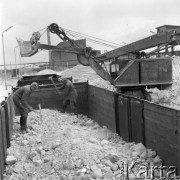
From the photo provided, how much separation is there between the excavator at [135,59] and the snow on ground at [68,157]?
3.22 meters

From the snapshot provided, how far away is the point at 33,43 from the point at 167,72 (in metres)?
5.94

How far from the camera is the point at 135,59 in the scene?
11.4 m

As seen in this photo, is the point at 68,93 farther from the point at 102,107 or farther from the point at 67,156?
the point at 67,156

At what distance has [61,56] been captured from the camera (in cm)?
4884

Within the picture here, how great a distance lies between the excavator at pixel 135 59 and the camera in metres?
9.71

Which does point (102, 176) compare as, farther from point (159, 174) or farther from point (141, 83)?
point (141, 83)

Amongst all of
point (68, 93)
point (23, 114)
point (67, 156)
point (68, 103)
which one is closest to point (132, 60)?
point (68, 93)

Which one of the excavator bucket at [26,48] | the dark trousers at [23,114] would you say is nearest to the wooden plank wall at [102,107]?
the dark trousers at [23,114]

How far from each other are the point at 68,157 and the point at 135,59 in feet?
20.4

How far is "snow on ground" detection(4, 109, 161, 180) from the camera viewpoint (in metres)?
5.60

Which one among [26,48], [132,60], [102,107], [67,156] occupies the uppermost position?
[26,48]

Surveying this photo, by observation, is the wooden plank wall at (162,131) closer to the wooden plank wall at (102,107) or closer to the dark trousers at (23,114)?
the wooden plank wall at (102,107)

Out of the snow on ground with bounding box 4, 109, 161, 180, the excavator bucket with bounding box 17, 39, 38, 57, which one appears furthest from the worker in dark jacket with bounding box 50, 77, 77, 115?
the snow on ground with bounding box 4, 109, 161, 180

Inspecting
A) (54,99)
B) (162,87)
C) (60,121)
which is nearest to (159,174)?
(60,121)
